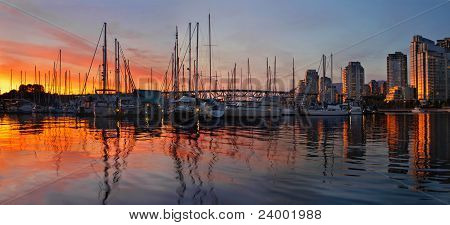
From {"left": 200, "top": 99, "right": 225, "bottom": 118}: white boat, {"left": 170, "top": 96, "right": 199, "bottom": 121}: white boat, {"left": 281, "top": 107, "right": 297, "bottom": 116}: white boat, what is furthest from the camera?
{"left": 281, "top": 107, "right": 297, "bottom": 116}: white boat

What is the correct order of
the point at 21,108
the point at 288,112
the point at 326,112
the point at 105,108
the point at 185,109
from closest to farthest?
the point at 185,109, the point at 105,108, the point at 326,112, the point at 288,112, the point at 21,108

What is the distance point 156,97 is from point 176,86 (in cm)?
1219

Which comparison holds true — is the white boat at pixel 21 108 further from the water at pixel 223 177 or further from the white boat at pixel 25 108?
the water at pixel 223 177

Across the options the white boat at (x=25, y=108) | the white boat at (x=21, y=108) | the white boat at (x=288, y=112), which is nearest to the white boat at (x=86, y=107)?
the white boat at (x=25, y=108)

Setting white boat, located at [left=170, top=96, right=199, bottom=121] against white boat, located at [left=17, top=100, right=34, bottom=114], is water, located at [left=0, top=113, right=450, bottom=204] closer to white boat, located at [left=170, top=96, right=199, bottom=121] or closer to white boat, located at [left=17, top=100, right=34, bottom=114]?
white boat, located at [left=170, top=96, right=199, bottom=121]

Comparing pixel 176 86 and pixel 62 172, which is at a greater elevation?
pixel 176 86

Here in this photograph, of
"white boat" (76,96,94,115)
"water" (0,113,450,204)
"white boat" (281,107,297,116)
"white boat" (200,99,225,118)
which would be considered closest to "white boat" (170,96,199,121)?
"white boat" (200,99,225,118)

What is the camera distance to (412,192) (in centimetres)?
1109

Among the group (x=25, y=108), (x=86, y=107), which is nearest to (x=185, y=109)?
(x=86, y=107)

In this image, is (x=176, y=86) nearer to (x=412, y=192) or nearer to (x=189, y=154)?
(x=189, y=154)

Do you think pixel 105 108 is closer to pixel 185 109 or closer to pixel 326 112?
pixel 185 109

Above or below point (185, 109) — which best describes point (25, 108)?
above

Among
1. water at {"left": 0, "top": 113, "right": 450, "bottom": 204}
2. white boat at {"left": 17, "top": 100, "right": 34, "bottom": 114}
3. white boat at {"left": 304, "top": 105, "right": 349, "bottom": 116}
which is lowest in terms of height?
water at {"left": 0, "top": 113, "right": 450, "bottom": 204}
